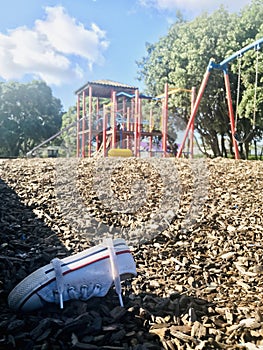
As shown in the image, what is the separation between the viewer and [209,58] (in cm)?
1209

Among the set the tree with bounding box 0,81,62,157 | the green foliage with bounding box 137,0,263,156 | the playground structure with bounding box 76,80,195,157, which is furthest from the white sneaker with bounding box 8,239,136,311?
the tree with bounding box 0,81,62,157

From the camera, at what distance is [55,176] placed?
3830 millimetres

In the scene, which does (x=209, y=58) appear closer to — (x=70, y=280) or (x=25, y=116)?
(x=70, y=280)

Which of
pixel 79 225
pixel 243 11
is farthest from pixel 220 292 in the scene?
pixel 243 11

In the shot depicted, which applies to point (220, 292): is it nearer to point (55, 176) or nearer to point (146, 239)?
point (146, 239)

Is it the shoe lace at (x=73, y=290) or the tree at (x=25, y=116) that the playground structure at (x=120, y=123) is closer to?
the shoe lace at (x=73, y=290)

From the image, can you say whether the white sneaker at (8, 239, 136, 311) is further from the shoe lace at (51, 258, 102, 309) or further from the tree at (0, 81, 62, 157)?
the tree at (0, 81, 62, 157)

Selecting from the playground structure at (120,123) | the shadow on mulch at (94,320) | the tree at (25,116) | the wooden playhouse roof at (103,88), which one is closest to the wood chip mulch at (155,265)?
the shadow on mulch at (94,320)

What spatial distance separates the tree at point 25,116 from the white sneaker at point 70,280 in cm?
2132

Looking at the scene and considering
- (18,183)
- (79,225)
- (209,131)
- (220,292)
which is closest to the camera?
(220,292)

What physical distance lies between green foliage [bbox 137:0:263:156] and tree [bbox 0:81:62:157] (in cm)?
1029

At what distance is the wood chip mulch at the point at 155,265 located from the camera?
4.30 feet

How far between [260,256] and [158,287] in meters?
0.70

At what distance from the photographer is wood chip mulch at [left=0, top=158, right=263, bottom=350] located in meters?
1.31
